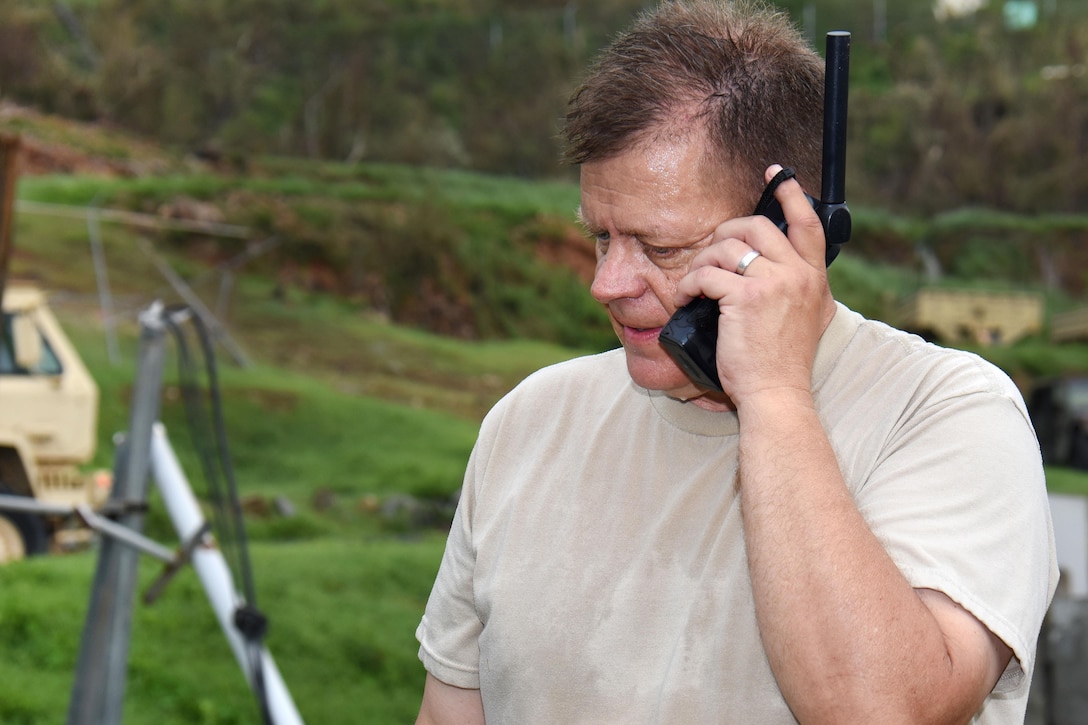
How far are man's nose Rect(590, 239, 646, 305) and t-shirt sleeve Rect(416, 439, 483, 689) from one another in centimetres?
27

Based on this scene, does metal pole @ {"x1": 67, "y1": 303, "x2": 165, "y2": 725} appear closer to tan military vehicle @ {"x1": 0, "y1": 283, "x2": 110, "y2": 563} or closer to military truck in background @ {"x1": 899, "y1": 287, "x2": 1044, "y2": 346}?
tan military vehicle @ {"x1": 0, "y1": 283, "x2": 110, "y2": 563}

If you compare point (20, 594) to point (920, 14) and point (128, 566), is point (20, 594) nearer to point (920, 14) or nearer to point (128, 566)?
point (128, 566)

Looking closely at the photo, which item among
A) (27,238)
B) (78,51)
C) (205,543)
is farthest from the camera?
(78,51)

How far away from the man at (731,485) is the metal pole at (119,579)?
2142 mm

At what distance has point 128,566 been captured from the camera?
138 inches

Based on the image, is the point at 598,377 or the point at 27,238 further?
the point at 27,238

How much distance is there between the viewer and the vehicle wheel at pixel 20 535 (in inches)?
240

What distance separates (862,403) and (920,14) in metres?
8.74

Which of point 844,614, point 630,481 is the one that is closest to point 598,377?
point 630,481

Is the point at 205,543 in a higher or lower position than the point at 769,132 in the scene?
lower

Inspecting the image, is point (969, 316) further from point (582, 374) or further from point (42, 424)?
point (582, 374)

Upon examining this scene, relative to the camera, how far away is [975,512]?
116 centimetres

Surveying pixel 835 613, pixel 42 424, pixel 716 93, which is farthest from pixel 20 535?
pixel 835 613

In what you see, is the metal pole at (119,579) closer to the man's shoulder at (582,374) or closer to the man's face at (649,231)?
the man's shoulder at (582,374)
